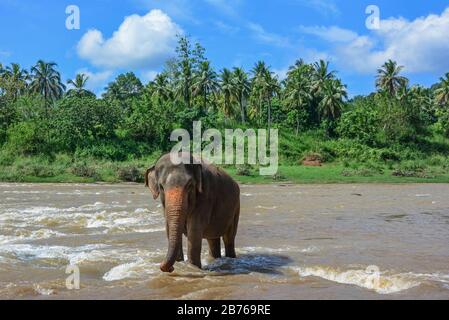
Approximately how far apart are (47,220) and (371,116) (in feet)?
196

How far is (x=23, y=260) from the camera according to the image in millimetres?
10500

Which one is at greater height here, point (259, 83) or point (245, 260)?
point (259, 83)

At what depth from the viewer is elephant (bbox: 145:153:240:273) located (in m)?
8.38

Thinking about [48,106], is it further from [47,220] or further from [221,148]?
[47,220]

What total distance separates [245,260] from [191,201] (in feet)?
8.97

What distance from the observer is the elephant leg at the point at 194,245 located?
8.91 metres

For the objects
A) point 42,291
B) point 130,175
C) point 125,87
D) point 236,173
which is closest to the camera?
point 42,291

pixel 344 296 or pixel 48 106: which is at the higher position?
pixel 48 106

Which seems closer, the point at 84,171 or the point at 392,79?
the point at 84,171

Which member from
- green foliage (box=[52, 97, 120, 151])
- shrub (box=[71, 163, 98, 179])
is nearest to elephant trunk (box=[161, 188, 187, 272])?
shrub (box=[71, 163, 98, 179])

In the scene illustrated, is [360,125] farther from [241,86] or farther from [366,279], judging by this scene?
[366,279]

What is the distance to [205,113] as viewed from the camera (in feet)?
223

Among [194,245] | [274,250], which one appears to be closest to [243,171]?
[274,250]
